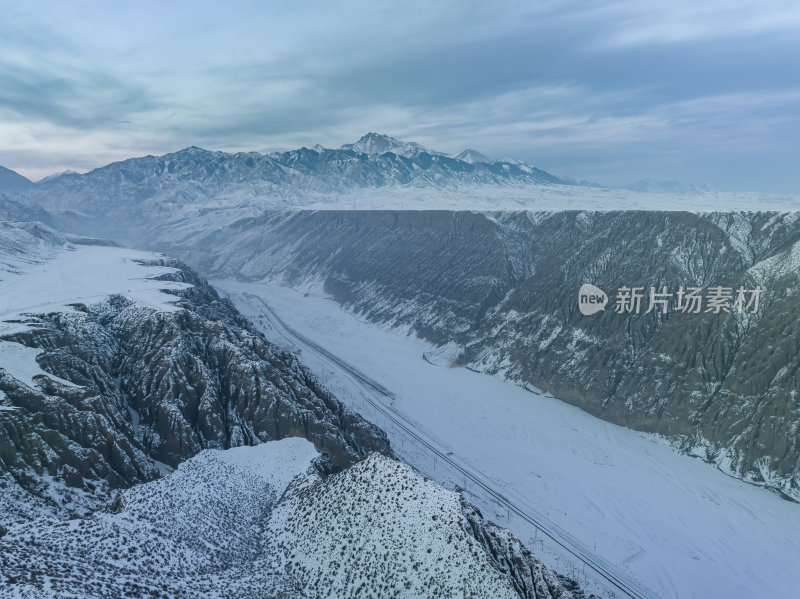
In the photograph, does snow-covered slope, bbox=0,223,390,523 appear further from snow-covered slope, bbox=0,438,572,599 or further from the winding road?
the winding road

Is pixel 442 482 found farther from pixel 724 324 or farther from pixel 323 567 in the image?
pixel 724 324

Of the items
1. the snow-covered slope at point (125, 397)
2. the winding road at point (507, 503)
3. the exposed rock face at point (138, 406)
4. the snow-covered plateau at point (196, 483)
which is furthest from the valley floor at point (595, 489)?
the exposed rock face at point (138, 406)

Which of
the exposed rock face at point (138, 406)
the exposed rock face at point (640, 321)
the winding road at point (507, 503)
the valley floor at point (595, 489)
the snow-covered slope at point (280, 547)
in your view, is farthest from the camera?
the exposed rock face at point (640, 321)

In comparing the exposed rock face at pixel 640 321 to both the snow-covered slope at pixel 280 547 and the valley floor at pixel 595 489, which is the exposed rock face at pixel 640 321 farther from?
the snow-covered slope at pixel 280 547

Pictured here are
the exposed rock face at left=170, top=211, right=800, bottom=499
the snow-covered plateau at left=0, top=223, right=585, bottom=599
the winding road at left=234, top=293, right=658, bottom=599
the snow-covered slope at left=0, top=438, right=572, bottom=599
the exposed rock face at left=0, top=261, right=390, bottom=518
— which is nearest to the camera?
the snow-covered slope at left=0, top=438, right=572, bottom=599

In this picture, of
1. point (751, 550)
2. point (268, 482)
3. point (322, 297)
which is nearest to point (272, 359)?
point (268, 482)

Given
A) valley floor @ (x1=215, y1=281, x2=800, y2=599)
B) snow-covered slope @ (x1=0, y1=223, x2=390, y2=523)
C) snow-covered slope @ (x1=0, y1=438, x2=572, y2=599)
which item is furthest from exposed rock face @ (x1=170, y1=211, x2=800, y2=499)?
snow-covered slope @ (x1=0, y1=438, x2=572, y2=599)

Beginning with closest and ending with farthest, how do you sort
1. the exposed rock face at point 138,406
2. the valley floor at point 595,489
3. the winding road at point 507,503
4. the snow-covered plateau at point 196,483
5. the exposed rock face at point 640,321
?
the snow-covered plateau at point 196,483 → the exposed rock face at point 138,406 → the winding road at point 507,503 → the valley floor at point 595,489 → the exposed rock face at point 640,321
